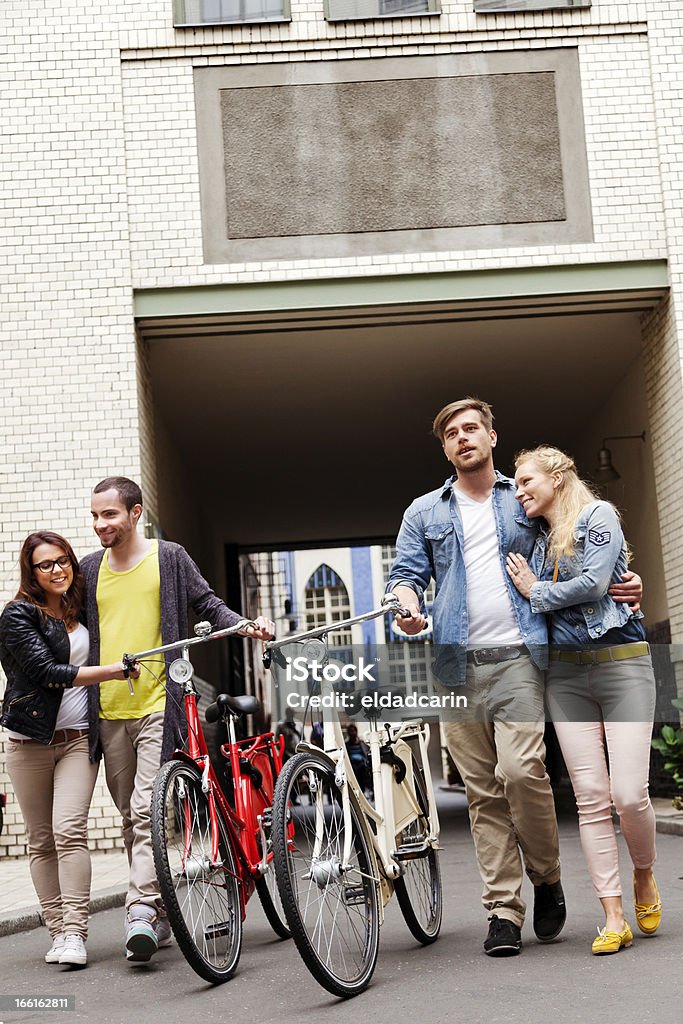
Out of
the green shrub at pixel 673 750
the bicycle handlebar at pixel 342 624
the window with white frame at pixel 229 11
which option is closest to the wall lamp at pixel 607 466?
the green shrub at pixel 673 750

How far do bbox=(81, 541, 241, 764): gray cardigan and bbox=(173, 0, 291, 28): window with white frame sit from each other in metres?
7.53

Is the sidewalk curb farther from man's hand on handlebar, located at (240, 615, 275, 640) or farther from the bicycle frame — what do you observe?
man's hand on handlebar, located at (240, 615, 275, 640)

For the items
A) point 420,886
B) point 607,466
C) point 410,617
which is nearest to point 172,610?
point 410,617

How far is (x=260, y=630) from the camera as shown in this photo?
17.2 ft

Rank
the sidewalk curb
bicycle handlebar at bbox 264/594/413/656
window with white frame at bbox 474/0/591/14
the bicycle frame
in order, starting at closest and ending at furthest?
1. bicycle handlebar at bbox 264/594/413/656
2. the bicycle frame
3. the sidewalk curb
4. window with white frame at bbox 474/0/591/14

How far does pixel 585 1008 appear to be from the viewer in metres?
3.98

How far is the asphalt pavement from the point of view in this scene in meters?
4.07

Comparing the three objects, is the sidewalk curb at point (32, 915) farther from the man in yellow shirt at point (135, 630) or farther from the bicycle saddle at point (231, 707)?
the bicycle saddle at point (231, 707)

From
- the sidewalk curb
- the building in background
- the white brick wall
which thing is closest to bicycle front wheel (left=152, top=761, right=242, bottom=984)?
the sidewalk curb

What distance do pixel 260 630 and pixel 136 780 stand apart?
86 centimetres

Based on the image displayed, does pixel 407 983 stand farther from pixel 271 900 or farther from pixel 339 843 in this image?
pixel 271 900

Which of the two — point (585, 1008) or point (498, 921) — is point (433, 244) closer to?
point (498, 921)

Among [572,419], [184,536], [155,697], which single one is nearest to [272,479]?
[184,536]

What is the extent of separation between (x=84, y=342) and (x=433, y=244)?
10.4ft
